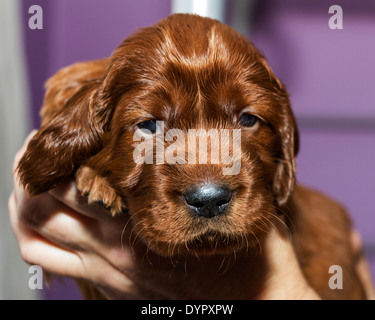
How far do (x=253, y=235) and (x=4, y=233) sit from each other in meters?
2.44

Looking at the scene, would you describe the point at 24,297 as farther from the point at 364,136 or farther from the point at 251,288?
the point at 364,136

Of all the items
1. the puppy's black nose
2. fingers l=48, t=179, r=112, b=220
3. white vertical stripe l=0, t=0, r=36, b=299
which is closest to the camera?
the puppy's black nose

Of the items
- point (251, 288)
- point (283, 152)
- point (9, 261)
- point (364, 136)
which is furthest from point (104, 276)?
point (364, 136)

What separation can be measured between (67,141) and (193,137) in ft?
1.56

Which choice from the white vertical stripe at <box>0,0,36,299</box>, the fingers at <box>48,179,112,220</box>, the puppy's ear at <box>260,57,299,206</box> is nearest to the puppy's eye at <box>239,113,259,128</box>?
the puppy's ear at <box>260,57,299,206</box>

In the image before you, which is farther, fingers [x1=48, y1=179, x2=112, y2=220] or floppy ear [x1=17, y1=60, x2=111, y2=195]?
fingers [x1=48, y1=179, x2=112, y2=220]

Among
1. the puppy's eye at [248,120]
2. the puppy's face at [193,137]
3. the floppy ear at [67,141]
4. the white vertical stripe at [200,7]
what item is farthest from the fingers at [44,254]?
the white vertical stripe at [200,7]

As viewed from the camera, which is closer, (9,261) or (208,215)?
(208,215)

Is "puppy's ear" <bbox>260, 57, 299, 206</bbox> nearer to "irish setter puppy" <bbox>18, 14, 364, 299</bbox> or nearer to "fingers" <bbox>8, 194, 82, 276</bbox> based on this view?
"irish setter puppy" <bbox>18, 14, 364, 299</bbox>

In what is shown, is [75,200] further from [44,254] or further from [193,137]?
[193,137]

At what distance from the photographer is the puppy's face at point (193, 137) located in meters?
1.37

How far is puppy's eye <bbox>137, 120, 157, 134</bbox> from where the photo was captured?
1.51 meters

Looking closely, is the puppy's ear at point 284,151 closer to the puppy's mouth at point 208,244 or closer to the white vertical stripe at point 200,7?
the puppy's mouth at point 208,244
